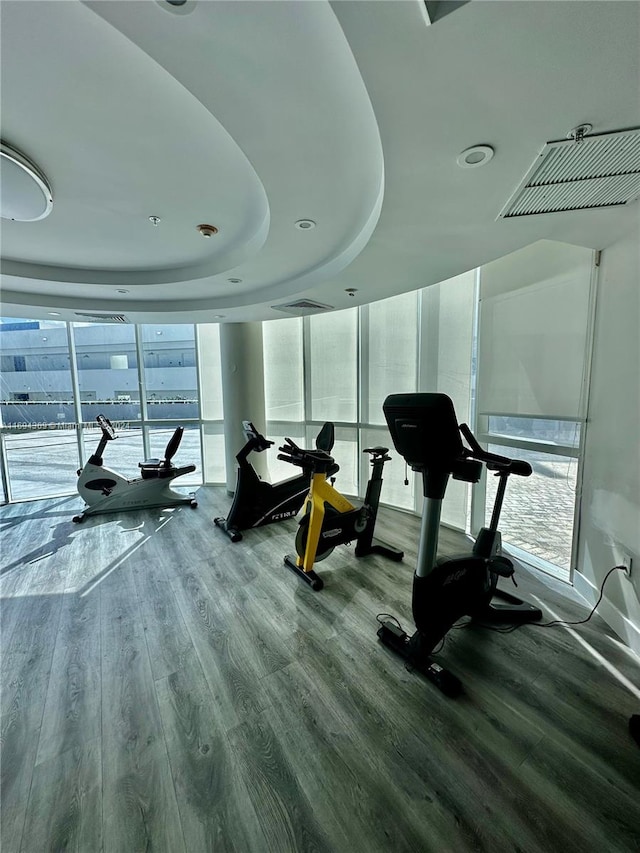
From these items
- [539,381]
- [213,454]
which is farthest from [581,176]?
[213,454]

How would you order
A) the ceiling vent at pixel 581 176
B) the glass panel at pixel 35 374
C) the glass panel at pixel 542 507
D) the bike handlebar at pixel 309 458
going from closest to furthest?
1. the ceiling vent at pixel 581 176
2. the glass panel at pixel 542 507
3. the bike handlebar at pixel 309 458
4. the glass panel at pixel 35 374

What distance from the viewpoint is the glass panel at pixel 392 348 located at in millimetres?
4176

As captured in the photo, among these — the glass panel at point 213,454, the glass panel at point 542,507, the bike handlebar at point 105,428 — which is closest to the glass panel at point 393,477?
the glass panel at point 542,507

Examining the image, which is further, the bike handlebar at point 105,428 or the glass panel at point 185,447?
the glass panel at point 185,447

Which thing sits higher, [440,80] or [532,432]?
[440,80]

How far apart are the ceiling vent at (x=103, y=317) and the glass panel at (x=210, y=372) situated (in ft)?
4.29

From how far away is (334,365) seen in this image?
16.6ft

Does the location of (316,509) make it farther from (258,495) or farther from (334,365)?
(334,365)

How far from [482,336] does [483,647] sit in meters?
2.81

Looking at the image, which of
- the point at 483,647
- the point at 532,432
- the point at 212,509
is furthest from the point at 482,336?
the point at 212,509

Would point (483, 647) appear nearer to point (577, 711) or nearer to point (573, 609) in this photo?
point (577, 711)

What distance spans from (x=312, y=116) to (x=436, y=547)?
228cm

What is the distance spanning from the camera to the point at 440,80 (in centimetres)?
108

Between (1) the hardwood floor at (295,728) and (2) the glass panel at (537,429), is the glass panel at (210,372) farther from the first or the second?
(2) the glass panel at (537,429)
